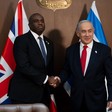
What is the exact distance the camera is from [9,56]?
10.1 ft

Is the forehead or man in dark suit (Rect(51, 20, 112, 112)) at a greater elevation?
the forehead

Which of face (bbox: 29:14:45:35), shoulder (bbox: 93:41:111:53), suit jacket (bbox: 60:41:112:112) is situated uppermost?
face (bbox: 29:14:45:35)

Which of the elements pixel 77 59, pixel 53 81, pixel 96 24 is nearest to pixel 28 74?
pixel 53 81

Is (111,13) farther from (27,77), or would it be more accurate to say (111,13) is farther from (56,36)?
(27,77)

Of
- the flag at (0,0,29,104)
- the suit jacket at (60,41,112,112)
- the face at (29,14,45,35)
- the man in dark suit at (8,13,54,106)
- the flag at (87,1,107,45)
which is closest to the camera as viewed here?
the suit jacket at (60,41,112,112)

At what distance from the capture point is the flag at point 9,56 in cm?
305

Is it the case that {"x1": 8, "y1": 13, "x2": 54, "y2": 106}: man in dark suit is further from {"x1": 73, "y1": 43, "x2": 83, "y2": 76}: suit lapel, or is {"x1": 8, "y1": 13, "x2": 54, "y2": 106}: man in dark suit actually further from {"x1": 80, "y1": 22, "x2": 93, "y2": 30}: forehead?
{"x1": 80, "y1": 22, "x2": 93, "y2": 30}: forehead

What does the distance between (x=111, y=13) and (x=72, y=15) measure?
0.50 metres

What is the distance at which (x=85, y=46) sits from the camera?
2.65 meters

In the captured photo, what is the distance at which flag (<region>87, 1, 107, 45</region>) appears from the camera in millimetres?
3172

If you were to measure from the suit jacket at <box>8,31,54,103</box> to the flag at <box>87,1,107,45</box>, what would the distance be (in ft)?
2.59

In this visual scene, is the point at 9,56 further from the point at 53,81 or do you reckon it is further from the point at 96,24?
the point at 96,24

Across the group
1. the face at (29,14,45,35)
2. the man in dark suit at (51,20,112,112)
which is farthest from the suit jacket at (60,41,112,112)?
the face at (29,14,45,35)

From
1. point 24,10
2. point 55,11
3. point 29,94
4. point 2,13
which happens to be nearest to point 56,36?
point 55,11
